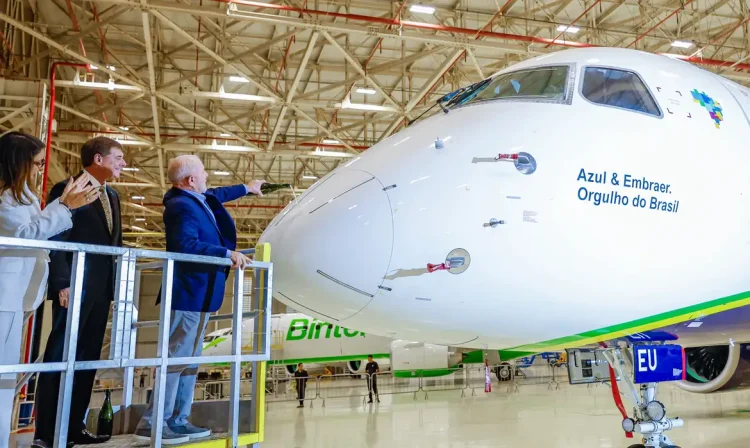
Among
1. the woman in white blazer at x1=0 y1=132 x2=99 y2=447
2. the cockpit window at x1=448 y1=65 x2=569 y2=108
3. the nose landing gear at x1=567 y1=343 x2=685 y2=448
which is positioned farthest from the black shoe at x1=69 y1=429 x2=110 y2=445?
the nose landing gear at x1=567 y1=343 x2=685 y2=448

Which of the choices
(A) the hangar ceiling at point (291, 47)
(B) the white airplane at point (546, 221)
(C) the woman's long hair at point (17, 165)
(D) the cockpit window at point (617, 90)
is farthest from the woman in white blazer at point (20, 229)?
(A) the hangar ceiling at point (291, 47)

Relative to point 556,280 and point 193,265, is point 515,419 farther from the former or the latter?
point 193,265

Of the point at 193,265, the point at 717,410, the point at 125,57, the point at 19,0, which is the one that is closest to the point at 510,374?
the point at 717,410

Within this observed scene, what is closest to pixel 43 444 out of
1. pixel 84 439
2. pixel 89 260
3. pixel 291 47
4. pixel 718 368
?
pixel 84 439

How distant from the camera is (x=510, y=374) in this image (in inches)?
1093

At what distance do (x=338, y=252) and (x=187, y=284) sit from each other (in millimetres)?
1038

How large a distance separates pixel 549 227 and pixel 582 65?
177 cm

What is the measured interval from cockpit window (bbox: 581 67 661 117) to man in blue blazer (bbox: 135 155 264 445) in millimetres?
3371

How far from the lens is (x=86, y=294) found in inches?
161

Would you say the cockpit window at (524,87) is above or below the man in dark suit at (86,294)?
above

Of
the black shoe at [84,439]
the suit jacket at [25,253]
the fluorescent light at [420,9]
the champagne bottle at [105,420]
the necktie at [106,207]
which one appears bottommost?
the black shoe at [84,439]

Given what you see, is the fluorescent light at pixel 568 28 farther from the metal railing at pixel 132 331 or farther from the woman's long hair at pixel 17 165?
the woman's long hair at pixel 17 165

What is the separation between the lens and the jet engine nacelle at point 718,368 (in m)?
9.21

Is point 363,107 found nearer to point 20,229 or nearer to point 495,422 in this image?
point 495,422
